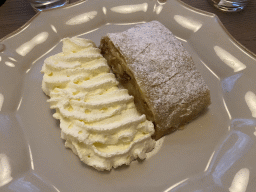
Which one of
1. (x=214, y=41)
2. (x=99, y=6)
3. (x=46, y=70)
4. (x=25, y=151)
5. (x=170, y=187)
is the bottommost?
(x=170, y=187)

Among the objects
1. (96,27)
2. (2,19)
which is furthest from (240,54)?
(2,19)

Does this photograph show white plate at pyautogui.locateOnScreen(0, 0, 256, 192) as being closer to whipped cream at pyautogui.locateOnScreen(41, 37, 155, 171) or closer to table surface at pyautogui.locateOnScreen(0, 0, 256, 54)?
whipped cream at pyautogui.locateOnScreen(41, 37, 155, 171)

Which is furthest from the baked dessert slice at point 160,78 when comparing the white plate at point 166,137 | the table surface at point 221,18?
the table surface at point 221,18

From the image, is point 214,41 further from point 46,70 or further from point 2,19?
point 2,19

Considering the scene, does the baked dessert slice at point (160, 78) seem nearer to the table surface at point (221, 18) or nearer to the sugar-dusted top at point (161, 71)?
the sugar-dusted top at point (161, 71)

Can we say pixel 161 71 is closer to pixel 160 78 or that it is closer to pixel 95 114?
pixel 160 78

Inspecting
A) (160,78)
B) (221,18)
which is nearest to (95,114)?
(160,78)
